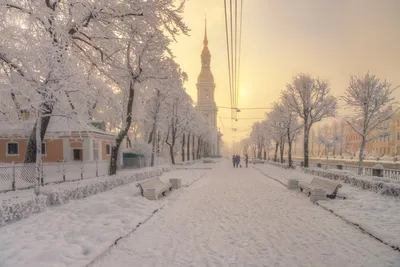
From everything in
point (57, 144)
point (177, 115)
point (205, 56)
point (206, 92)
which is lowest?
point (57, 144)

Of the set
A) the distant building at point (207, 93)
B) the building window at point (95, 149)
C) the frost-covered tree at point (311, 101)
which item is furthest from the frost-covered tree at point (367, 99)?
the distant building at point (207, 93)

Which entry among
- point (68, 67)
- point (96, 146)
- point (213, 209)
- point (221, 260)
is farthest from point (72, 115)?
point (96, 146)

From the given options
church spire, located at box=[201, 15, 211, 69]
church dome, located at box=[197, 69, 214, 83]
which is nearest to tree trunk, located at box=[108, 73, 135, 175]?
church dome, located at box=[197, 69, 214, 83]

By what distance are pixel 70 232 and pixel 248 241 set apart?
14.0 ft

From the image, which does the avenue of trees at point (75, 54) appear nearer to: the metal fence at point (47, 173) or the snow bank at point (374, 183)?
the metal fence at point (47, 173)

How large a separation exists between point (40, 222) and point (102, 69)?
11430 millimetres

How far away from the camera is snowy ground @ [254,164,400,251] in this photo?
735 cm

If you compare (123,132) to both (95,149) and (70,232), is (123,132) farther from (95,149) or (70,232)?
(70,232)

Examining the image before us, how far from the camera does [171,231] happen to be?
8.00m

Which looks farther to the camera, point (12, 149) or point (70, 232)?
point (12, 149)

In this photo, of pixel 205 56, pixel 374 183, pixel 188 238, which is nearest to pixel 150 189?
pixel 188 238

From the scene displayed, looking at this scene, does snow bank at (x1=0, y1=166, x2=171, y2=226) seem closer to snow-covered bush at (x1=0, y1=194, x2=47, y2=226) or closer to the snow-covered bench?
snow-covered bush at (x1=0, y1=194, x2=47, y2=226)

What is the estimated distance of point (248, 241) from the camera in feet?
22.9

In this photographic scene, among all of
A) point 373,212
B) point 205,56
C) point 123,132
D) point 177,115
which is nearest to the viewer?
point 373,212
